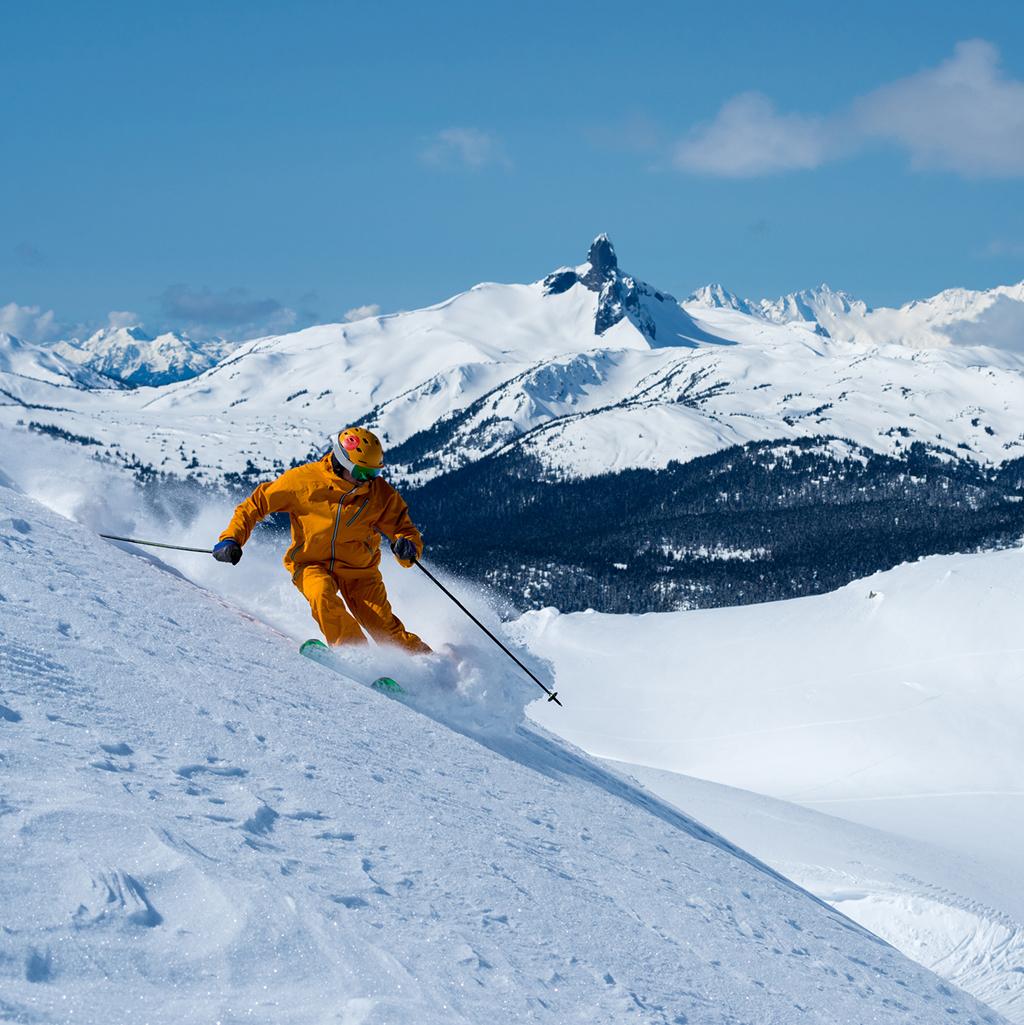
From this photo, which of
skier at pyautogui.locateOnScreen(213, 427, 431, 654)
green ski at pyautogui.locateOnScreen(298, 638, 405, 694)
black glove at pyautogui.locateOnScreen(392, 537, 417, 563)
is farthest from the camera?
black glove at pyautogui.locateOnScreen(392, 537, 417, 563)

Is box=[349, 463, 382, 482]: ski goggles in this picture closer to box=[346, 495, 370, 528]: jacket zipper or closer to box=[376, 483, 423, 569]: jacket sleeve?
box=[346, 495, 370, 528]: jacket zipper

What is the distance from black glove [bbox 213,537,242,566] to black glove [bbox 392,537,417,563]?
1.58 metres

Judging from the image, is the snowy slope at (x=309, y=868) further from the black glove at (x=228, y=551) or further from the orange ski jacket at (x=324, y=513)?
the orange ski jacket at (x=324, y=513)

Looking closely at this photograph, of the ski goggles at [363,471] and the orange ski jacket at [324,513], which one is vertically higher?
the ski goggles at [363,471]

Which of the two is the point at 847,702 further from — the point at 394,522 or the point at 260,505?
the point at 260,505

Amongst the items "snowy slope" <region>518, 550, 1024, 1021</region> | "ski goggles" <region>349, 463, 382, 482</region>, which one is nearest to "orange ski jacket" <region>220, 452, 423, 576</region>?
"ski goggles" <region>349, 463, 382, 482</region>

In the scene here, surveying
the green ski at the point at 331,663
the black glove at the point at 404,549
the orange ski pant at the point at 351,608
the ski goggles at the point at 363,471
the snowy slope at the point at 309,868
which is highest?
the ski goggles at the point at 363,471

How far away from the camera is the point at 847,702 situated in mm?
37312

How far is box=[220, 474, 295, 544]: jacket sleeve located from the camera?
9.93 m

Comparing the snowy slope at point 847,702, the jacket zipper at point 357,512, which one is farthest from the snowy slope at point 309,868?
the snowy slope at point 847,702

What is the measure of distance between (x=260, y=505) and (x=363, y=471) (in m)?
1.08

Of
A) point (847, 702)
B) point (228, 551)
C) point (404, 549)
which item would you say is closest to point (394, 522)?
point (404, 549)

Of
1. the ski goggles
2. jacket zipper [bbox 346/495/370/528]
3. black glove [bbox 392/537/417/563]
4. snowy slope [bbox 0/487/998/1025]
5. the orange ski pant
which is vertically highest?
the ski goggles

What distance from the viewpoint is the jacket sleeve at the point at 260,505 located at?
9930mm
